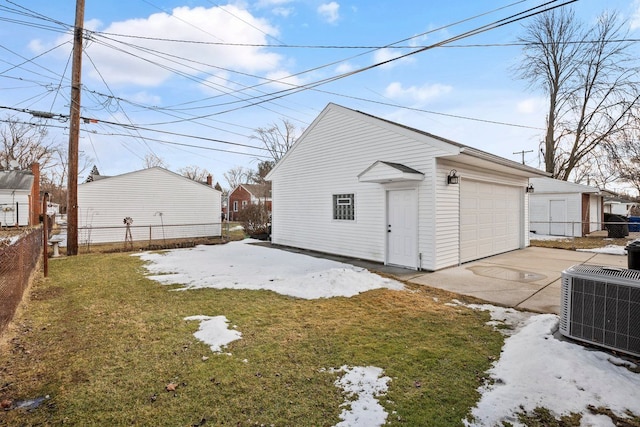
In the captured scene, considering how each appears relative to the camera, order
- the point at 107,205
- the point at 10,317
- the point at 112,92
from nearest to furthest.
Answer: the point at 10,317
the point at 112,92
the point at 107,205

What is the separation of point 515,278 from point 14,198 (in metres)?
29.9

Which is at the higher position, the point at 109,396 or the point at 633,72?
the point at 633,72

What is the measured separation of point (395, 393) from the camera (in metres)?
2.75

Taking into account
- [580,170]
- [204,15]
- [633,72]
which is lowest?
[580,170]

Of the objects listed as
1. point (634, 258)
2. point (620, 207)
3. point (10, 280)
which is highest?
point (620, 207)

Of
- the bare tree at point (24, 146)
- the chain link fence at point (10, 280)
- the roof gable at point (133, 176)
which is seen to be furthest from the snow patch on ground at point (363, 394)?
the bare tree at point (24, 146)

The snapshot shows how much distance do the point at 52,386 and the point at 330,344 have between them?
9.09 ft

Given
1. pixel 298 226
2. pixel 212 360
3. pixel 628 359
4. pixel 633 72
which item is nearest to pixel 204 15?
pixel 298 226

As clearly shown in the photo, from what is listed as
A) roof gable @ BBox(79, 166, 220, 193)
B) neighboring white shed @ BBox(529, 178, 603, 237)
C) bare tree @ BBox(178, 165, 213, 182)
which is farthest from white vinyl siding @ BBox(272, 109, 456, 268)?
bare tree @ BBox(178, 165, 213, 182)

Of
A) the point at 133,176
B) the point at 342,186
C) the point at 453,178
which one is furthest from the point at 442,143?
the point at 133,176

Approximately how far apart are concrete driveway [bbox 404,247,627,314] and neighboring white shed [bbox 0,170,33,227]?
88.5 ft

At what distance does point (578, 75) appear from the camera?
21.2 metres

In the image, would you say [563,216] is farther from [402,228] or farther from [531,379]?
[531,379]

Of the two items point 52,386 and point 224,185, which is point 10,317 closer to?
point 52,386
